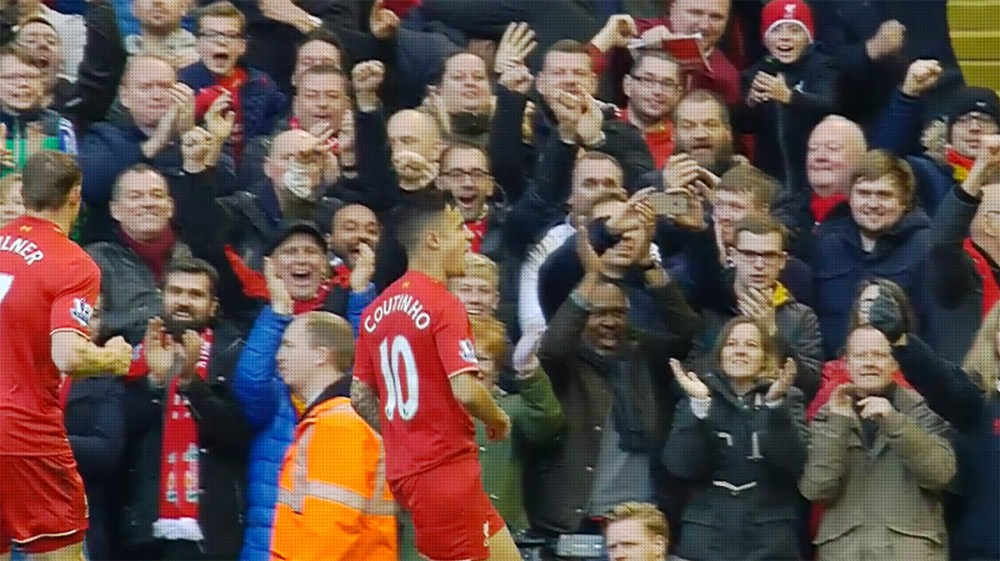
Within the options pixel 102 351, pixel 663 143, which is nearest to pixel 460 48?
pixel 663 143

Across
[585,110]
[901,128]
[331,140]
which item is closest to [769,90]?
[901,128]

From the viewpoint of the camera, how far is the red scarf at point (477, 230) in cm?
888

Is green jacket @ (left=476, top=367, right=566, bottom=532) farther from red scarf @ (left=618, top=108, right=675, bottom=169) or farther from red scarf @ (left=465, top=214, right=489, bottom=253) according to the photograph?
red scarf @ (left=618, top=108, right=675, bottom=169)

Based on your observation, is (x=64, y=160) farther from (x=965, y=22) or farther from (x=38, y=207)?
(x=965, y=22)

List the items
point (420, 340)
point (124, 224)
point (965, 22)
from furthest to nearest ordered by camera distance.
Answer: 1. point (965, 22)
2. point (124, 224)
3. point (420, 340)

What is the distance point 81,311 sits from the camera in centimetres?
719

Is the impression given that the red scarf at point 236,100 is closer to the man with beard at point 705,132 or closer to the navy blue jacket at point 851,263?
the man with beard at point 705,132

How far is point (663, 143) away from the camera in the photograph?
952cm

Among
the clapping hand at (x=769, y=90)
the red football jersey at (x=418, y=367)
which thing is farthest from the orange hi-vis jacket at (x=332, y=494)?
the clapping hand at (x=769, y=90)

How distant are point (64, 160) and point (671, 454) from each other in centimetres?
247

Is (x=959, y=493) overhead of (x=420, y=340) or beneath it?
beneath

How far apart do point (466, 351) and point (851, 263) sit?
2.34 metres

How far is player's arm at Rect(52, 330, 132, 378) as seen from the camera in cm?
704

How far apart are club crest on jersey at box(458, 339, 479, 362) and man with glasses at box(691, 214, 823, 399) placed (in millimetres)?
1480
